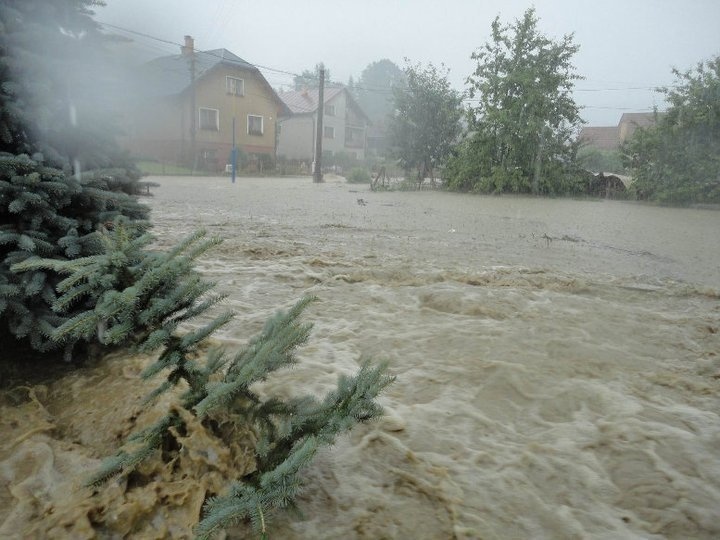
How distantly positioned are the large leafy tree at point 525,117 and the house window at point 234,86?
52.9ft

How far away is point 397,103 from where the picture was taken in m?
25.3

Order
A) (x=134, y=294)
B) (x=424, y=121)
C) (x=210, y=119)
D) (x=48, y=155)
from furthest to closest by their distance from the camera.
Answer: (x=210, y=119) → (x=424, y=121) → (x=48, y=155) → (x=134, y=294)

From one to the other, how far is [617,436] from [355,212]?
993 cm

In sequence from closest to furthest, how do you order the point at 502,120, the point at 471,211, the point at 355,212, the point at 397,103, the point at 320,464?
1. the point at 320,464
2. the point at 355,212
3. the point at 471,211
4. the point at 502,120
5. the point at 397,103

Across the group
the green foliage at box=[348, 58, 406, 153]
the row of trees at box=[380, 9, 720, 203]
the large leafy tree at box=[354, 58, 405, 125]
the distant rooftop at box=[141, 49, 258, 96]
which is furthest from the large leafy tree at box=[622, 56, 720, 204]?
the large leafy tree at box=[354, 58, 405, 125]

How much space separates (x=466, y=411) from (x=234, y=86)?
32.2 meters

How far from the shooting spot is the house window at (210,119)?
30.6 m

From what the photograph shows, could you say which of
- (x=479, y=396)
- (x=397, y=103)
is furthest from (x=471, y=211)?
(x=397, y=103)

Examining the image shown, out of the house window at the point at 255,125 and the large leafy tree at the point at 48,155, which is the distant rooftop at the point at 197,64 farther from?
the large leafy tree at the point at 48,155

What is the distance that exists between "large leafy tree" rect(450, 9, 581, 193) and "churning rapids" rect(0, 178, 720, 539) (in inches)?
583

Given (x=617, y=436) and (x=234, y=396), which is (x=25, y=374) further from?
(x=617, y=436)

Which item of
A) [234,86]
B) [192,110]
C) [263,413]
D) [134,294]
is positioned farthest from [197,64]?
[263,413]

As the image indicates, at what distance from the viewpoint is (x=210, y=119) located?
31094 millimetres

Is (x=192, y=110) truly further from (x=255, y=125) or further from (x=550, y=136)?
(x=550, y=136)
